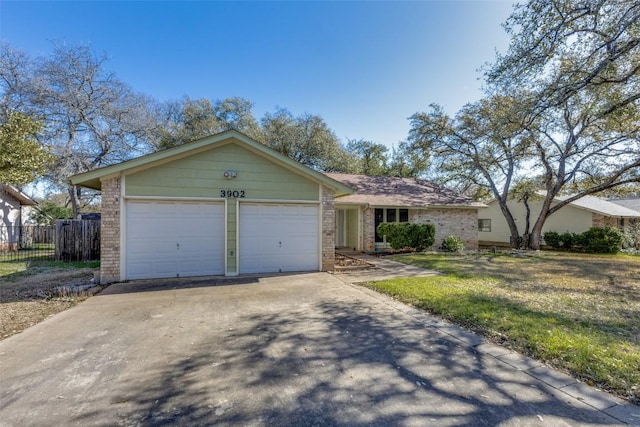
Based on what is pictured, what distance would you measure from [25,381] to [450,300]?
6638 millimetres

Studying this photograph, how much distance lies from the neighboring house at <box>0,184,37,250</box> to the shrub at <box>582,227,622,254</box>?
3312cm

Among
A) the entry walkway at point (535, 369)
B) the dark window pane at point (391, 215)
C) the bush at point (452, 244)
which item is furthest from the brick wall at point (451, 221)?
the entry walkway at point (535, 369)

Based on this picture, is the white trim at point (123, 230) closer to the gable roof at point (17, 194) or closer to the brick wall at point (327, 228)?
the brick wall at point (327, 228)

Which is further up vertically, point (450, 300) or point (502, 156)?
point (502, 156)

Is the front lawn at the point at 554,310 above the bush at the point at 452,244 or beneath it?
beneath

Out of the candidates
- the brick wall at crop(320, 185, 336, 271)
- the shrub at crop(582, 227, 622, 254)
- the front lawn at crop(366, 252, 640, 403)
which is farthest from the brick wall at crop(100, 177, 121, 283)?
the shrub at crop(582, 227, 622, 254)

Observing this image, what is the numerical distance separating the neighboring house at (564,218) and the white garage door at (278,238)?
1992cm

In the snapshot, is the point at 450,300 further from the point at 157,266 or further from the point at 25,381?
the point at 157,266

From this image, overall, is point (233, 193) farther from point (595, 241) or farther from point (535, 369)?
point (595, 241)

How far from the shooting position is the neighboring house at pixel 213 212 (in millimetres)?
7934

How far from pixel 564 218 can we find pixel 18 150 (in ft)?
105

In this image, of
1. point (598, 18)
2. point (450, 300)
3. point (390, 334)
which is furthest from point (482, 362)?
point (598, 18)

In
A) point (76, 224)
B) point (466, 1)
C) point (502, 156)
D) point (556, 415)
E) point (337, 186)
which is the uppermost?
point (466, 1)

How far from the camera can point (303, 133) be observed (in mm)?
23594
